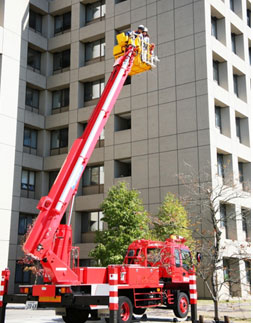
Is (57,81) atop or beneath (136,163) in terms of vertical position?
atop

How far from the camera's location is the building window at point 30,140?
42312 millimetres

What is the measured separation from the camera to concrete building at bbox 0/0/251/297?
35625mm

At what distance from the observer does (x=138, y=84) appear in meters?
38.8

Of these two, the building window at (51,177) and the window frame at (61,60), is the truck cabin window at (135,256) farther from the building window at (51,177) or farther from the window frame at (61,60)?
the window frame at (61,60)

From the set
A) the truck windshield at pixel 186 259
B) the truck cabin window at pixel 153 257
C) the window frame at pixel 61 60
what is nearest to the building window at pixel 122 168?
the window frame at pixel 61 60

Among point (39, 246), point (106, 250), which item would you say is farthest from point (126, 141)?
point (39, 246)

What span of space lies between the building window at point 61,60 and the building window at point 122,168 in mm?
12430

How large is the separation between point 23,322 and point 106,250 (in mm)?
10785

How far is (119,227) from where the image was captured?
28.2m

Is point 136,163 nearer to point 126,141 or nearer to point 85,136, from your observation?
point 126,141

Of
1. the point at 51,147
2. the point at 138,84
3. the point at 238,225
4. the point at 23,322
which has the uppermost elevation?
the point at 138,84

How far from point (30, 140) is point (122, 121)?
30.3ft

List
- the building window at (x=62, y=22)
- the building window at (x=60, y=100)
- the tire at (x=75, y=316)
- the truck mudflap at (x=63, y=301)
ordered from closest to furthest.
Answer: the truck mudflap at (x=63, y=301), the tire at (x=75, y=316), the building window at (x=60, y=100), the building window at (x=62, y=22)

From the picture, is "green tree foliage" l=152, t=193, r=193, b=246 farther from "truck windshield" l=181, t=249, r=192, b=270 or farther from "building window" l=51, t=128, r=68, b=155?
"building window" l=51, t=128, r=68, b=155
